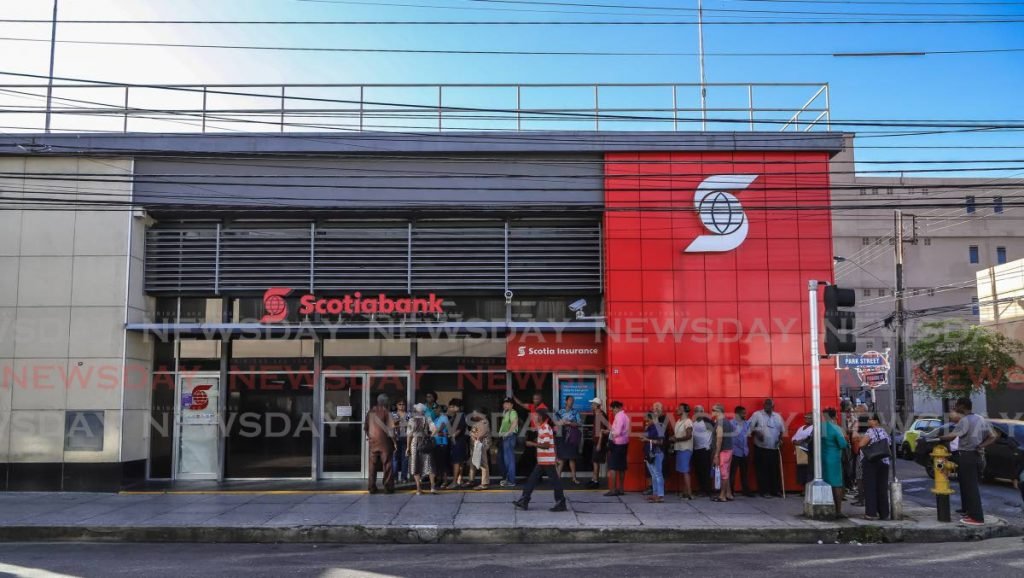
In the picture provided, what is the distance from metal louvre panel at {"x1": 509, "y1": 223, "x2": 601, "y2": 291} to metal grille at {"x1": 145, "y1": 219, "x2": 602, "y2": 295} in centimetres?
2

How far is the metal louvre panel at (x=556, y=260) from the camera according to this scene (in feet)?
50.8

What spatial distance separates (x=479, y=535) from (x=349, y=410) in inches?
236

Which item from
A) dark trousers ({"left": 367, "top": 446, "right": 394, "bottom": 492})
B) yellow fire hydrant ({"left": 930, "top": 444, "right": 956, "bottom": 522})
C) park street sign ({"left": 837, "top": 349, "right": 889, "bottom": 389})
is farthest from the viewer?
park street sign ({"left": 837, "top": 349, "right": 889, "bottom": 389})

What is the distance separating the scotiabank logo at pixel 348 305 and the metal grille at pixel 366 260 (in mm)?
237

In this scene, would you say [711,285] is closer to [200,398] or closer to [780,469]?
[780,469]

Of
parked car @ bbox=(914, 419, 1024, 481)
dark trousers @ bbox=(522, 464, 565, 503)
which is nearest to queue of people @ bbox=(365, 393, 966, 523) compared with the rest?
dark trousers @ bbox=(522, 464, 565, 503)

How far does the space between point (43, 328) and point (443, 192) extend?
784 centimetres

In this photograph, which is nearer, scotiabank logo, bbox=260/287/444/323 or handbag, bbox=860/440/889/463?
handbag, bbox=860/440/889/463

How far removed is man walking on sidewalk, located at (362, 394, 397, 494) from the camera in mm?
14156

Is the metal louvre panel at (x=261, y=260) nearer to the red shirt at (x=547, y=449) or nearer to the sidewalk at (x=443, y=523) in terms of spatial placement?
the sidewalk at (x=443, y=523)

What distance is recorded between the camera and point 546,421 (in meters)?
12.7

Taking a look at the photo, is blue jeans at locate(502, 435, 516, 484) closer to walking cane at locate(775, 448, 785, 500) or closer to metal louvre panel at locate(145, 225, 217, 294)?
walking cane at locate(775, 448, 785, 500)

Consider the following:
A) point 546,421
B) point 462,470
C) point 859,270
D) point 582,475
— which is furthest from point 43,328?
point 859,270

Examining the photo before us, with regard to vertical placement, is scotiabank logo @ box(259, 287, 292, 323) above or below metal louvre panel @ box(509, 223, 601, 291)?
below
